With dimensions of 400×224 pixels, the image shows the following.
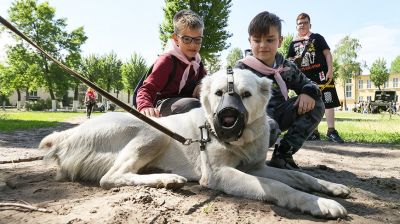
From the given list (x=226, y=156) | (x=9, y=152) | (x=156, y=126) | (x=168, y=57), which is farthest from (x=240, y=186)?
(x=9, y=152)

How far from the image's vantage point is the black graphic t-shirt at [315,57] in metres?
7.80

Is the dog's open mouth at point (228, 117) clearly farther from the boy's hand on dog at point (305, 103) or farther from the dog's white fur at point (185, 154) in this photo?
the boy's hand on dog at point (305, 103)

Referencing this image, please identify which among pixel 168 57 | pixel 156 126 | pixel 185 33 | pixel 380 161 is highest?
pixel 185 33

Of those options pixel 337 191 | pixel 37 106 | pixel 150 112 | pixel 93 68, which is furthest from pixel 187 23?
pixel 93 68

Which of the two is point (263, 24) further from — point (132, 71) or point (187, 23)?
point (132, 71)

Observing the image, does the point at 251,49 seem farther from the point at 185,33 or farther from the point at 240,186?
the point at 240,186

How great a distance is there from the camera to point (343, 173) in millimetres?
4336

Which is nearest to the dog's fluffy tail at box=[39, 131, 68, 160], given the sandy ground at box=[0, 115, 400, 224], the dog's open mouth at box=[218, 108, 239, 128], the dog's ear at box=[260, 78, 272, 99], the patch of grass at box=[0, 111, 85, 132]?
the sandy ground at box=[0, 115, 400, 224]

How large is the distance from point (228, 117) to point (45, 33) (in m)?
44.8

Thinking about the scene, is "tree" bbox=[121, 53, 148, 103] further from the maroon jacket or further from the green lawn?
the maroon jacket

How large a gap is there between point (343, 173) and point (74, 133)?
314 cm

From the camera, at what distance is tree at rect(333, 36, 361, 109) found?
2334 inches

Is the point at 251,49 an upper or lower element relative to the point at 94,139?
upper

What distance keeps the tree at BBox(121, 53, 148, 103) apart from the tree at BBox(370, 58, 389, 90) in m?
40.1
